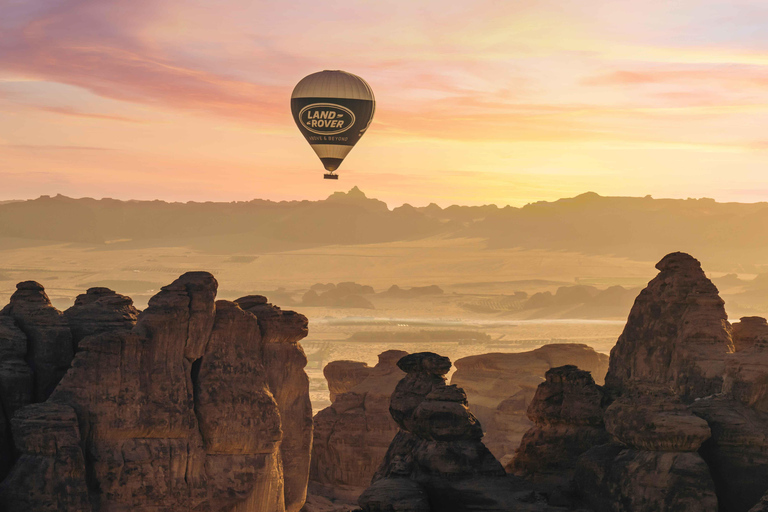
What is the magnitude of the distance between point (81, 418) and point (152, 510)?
277 cm

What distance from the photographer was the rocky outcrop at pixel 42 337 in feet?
86.4

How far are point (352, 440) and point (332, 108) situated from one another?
2812cm

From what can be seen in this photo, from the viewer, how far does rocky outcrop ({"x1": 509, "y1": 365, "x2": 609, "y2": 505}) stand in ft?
77.1

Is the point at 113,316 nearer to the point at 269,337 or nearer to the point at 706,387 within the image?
the point at 269,337

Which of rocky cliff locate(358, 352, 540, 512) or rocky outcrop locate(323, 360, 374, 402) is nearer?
rocky cliff locate(358, 352, 540, 512)

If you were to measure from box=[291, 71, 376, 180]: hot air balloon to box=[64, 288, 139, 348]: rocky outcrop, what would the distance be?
35343 mm

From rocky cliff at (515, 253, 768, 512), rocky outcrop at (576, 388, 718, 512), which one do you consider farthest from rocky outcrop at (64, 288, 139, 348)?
rocky outcrop at (576, 388, 718, 512)

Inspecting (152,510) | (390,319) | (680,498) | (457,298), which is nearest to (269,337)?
(152,510)

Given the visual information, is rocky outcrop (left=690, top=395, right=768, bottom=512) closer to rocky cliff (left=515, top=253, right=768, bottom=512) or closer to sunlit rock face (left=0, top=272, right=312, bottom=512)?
rocky cliff (left=515, top=253, right=768, bottom=512)

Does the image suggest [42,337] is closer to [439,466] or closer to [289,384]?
[289,384]

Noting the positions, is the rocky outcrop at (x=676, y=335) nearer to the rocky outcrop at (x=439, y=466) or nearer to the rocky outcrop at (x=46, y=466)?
the rocky outcrop at (x=439, y=466)

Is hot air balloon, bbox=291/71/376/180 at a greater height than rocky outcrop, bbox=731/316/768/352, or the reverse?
hot air balloon, bbox=291/71/376/180

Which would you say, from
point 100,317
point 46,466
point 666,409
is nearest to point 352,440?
point 100,317

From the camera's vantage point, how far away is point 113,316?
28.2 meters
